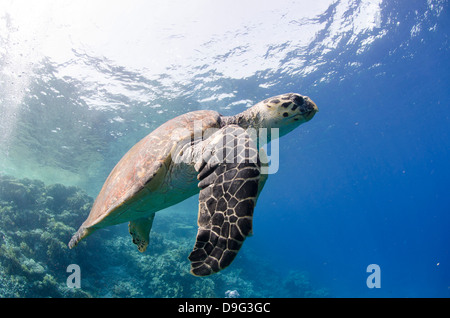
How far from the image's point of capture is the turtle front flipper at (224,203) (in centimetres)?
163

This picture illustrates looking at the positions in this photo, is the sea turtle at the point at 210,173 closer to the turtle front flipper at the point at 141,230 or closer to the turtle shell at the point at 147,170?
the turtle shell at the point at 147,170

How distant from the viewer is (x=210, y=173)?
206cm

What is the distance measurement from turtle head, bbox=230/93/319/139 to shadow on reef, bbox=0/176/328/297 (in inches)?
278

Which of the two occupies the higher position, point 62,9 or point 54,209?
point 62,9

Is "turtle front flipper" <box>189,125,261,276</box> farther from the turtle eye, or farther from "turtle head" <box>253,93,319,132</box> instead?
the turtle eye

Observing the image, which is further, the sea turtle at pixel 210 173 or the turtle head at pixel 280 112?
the turtle head at pixel 280 112

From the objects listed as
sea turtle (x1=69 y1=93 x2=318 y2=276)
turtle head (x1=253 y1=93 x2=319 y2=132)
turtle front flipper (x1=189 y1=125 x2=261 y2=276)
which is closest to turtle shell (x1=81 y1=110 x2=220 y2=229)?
sea turtle (x1=69 y1=93 x2=318 y2=276)

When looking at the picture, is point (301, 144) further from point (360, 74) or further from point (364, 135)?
point (360, 74)

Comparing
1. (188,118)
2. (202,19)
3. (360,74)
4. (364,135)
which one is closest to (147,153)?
(188,118)

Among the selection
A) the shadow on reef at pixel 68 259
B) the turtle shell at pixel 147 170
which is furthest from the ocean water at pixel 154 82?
the turtle shell at pixel 147 170

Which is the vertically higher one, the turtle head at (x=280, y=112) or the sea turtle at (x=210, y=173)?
the turtle head at (x=280, y=112)

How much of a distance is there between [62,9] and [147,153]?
11.2 m
